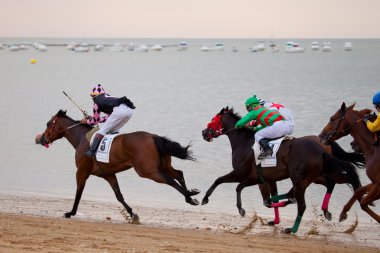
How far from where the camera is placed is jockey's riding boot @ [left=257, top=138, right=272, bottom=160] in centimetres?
1444

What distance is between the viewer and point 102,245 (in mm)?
11211

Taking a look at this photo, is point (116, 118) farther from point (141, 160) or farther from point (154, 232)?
point (154, 232)

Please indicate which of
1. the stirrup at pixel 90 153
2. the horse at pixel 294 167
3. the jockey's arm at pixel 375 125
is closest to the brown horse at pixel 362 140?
the jockey's arm at pixel 375 125

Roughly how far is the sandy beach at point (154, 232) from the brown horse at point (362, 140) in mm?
796

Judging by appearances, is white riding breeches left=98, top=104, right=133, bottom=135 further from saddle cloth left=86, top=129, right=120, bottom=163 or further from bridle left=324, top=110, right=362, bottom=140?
bridle left=324, top=110, right=362, bottom=140

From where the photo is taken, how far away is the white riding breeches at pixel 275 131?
14664mm

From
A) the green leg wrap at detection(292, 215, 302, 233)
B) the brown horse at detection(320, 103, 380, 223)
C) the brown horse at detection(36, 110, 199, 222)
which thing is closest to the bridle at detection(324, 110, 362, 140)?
the brown horse at detection(320, 103, 380, 223)

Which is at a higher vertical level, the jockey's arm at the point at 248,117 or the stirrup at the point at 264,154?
the jockey's arm at the point at 248,117

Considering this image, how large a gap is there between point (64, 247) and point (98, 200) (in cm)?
841

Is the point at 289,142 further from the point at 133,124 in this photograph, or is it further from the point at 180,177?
the point at 133,124

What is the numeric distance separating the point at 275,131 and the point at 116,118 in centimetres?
297

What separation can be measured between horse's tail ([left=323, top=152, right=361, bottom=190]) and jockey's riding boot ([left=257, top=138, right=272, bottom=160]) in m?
0.99

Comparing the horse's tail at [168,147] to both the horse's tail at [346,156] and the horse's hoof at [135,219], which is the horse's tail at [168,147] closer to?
the horse's hoof at [135,219]

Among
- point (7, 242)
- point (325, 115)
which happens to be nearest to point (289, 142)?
point (7, 242)
